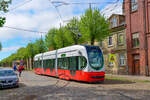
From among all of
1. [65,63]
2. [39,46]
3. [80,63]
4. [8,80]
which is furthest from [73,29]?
[39,46]

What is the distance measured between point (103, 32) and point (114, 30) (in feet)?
15.5

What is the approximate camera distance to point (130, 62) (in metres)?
24.8

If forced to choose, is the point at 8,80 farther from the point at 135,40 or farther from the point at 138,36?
the point at 135,40

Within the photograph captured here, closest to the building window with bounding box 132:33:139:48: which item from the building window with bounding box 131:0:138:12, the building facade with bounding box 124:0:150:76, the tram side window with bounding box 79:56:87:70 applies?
the building facade with bounding box 124:0:150:76

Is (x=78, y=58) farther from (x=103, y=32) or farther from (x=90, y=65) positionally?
(x=103, y=32)

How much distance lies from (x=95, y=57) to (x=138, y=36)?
1145 centimetres

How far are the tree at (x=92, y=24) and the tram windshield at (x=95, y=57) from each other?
8931 millimetres

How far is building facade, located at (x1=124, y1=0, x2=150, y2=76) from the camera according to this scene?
2227 cm

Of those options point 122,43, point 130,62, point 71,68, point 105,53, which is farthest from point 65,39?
point 71,68

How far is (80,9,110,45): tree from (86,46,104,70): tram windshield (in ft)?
29.3

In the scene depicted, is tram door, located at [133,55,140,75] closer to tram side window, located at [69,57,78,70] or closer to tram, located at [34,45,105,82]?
tram, located at [34,45,105,82]

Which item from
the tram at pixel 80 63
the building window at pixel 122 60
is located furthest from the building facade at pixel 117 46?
the tram at pixel 80 63

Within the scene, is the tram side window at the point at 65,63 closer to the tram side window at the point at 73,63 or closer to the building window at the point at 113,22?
the tram side window at the point at 73,63

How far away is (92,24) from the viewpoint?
23531 millimetres
